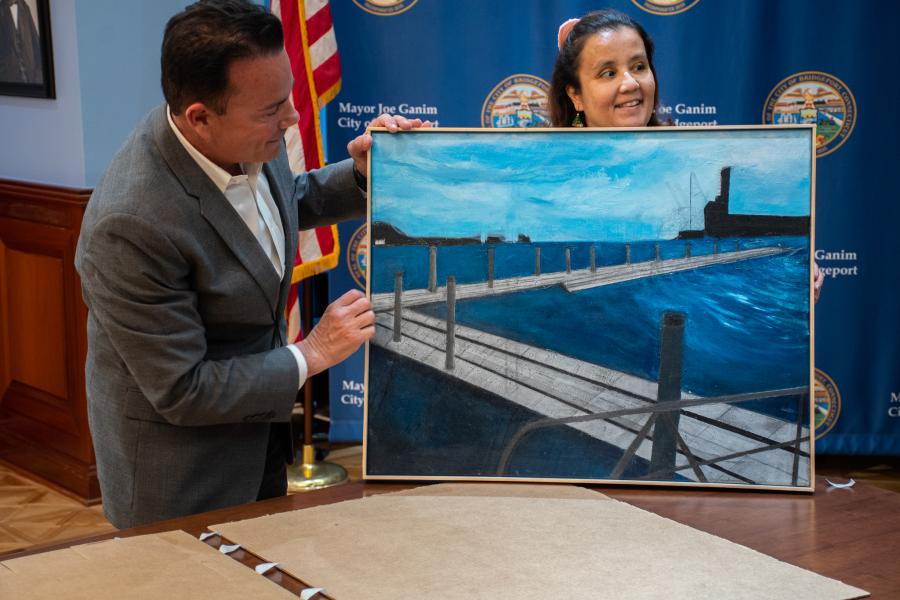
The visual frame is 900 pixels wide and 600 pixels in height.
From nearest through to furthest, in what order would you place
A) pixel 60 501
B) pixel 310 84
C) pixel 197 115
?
pixel 197 115 < pixel 310 84 < pixel 60 501

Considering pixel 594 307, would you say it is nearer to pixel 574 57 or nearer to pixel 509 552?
pixel 509 552

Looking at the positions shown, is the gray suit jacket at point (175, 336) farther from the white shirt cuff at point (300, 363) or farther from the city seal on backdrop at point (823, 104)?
the city seal on backdrop at point (823, 104)

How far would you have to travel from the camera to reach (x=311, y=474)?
419 cm

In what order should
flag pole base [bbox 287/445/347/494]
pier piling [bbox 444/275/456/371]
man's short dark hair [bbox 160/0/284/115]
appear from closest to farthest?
man's short dark hair [bbox 160/0/284/115] → pier piling [bbox 444/275/456/371] → flag pole base [bbox 287/445/347/494]

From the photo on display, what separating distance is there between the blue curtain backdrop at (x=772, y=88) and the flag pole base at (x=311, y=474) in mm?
1274

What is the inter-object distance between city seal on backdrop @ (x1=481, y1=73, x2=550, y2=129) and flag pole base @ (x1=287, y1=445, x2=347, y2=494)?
4.98 ft

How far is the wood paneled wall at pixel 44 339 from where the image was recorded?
13.0 ft

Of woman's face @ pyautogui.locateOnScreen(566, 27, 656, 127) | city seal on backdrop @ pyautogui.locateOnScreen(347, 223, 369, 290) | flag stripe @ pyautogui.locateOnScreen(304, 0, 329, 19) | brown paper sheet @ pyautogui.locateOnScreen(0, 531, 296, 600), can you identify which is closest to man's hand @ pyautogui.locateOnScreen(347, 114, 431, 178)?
woman's face @ pyautogui.locateOnScreen(566, 27, 656, 127)

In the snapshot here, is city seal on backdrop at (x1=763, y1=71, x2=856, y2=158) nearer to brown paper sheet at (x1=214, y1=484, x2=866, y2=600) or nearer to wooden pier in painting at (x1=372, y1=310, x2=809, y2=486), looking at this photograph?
wooden pier in painting at (x1=372, y1=310, x2=809, y2=486)

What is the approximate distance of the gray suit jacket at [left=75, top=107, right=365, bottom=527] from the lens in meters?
1.56

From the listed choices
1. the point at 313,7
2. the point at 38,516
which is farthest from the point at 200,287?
the point at 38,516

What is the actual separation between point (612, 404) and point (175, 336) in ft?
2.23

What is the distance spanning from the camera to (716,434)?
162 centimetres

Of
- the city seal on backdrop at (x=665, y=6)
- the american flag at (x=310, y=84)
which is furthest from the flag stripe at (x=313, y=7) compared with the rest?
the city seal on backdrop at (x=665, y=6)
